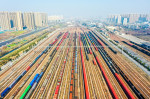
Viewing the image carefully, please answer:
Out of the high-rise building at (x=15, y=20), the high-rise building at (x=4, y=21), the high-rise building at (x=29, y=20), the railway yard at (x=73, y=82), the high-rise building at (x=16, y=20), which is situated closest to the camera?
the railway yard at (x=73, y=82)

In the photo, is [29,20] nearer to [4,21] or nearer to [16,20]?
[16,20]

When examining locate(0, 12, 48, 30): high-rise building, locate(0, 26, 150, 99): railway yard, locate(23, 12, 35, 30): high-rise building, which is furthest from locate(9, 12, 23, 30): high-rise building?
locate(0, 26, 150, 99): railway yard

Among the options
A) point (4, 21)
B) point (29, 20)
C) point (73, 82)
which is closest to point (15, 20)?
point (4, 21)

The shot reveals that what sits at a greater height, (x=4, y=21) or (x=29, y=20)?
(x=29, y=20)

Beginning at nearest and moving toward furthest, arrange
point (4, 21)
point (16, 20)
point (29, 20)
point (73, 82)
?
point (73, 82)
point (4, 21)
point (16, 20)
point (29, 20)

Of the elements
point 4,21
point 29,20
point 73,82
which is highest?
point 29,20

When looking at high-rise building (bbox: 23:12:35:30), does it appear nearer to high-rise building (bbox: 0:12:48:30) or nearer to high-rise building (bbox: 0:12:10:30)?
high-rise building (bbox: 0:12:48:30)

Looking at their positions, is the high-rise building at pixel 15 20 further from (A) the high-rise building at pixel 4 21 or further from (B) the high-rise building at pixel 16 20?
(A) the high-rise building at pixel 4 21

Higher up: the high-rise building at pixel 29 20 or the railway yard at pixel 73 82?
the high-rise building at pixel 29 20

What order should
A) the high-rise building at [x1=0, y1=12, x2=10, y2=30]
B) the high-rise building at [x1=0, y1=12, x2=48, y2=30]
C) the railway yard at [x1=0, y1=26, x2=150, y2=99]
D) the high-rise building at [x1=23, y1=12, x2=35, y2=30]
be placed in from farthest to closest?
the high-rise building at [x1=23, y1=12, x2=35, y2=30], the high-rise building at [x1=0, y1=12, x2=48, y2=30], the high-rise building at [x1=0, y1=12, x2=10, y2=30], the railway yard at [x1=0, y1=26, x2=150, y2=99]

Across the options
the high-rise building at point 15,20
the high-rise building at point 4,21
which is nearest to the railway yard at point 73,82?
the high-rise building at point 15,20

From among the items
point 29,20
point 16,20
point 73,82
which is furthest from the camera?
point 29,20

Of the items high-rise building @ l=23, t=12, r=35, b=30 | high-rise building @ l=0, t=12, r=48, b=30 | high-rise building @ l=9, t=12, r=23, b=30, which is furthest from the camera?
high-rise building @ l=23, t=12, r=35, b=30
